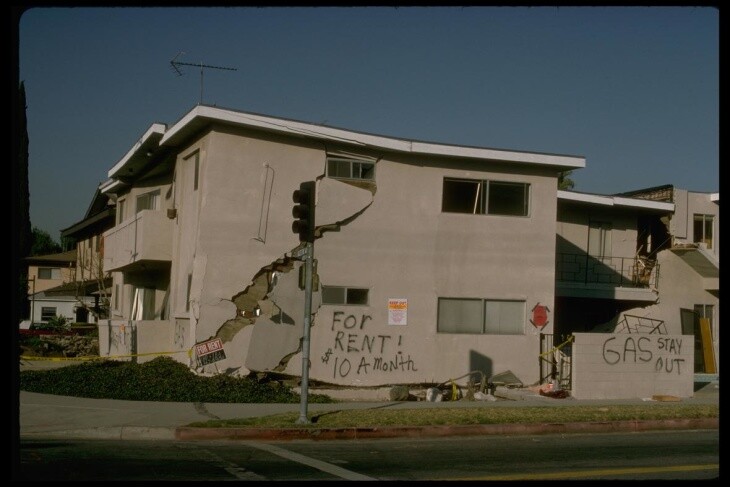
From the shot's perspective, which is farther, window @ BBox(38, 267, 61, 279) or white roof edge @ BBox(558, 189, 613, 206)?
window @ BBox(38, 267, 61, 279)

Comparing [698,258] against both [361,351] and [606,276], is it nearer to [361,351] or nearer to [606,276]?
[606,276]

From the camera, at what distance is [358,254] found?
20266 millimetres

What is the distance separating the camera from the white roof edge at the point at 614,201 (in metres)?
26.2

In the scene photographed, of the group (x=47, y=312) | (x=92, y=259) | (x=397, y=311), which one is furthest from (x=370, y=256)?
(x=47, y=312)

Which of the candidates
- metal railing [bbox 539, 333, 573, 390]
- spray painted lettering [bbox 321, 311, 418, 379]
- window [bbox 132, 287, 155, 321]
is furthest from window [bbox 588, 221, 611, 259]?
window [bbox 132, 287, 155, 321]

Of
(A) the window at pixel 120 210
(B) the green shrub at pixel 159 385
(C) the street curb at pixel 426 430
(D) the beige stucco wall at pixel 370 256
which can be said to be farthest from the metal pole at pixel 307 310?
(A) the window at pixel 120 210

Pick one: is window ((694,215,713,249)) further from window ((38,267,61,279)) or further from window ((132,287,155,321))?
window ((38,267,61,279))

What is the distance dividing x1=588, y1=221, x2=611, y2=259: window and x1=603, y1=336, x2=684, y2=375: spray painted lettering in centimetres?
711

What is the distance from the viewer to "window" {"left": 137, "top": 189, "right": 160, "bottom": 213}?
2589 centimetres

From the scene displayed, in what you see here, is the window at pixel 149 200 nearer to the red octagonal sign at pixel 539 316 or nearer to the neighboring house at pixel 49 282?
the red octagonal sign at pixel 539 316

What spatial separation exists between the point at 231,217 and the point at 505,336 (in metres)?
7.04

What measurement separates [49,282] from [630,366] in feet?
150

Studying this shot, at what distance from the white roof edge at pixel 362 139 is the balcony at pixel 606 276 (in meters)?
5.80
